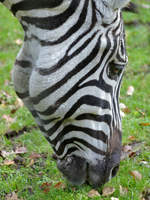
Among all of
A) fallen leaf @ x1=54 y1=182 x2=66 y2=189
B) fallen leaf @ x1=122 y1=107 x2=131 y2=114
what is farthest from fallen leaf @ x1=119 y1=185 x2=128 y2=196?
fallen leaf @ x1=122 y1=107 x2=131 y2=114

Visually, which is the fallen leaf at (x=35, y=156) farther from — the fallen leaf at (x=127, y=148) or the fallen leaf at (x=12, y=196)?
the fallen leaf at (x=127, y=148)

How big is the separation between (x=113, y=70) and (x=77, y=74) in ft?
0.91

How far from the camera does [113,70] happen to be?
102 inches

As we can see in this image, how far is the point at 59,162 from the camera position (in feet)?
9.52

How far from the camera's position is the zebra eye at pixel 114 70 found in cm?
257

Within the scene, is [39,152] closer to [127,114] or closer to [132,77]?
[127,114]

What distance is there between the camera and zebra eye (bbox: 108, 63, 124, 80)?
8.43 ft

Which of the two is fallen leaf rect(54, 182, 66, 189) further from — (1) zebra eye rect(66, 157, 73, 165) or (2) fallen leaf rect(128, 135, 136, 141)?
(2) fallen leaf rect(128, 135, 136, 141)

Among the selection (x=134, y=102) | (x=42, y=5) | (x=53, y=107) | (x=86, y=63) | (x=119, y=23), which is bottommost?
(x=134, y=102)

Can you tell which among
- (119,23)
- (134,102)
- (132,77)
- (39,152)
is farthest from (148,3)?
(119,23)

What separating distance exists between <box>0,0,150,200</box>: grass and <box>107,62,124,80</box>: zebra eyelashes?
547mm

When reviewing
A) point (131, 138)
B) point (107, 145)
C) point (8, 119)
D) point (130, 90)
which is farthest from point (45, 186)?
point (130, 90)

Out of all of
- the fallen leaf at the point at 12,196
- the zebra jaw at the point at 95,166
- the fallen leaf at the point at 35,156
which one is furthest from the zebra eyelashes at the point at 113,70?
the fallen leaf at the point at 35,156

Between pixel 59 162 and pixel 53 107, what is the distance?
564 mm
